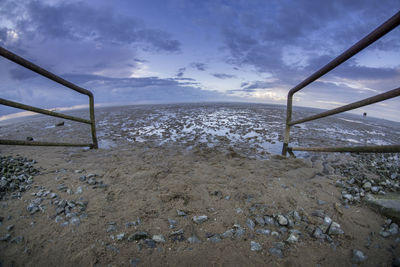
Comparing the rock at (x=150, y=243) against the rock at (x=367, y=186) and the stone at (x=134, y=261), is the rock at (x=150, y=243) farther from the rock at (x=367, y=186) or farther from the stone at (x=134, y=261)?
the rock at (x=367, y=186)

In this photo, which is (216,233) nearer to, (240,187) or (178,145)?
(240,187)

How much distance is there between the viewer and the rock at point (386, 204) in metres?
1.89

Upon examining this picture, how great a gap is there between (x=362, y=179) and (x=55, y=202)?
479 cm

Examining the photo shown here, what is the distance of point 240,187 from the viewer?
269 cm

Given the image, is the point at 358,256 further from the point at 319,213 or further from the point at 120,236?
the point at 120,236

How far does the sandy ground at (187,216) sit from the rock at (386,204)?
104 millimetres

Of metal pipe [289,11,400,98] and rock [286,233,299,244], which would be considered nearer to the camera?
metal pipe [289,11,400,98]

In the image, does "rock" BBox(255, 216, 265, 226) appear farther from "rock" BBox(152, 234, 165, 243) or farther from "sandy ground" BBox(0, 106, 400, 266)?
"rock" BBox(152, 234, 165, 243)

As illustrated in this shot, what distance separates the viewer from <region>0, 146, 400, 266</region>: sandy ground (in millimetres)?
1519

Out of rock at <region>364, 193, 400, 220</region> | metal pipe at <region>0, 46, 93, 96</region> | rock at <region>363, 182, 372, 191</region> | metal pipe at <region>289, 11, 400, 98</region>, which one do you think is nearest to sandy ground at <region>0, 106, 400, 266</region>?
rock at <region>364, 193, 400, 220</region>

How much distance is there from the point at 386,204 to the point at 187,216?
2427mm

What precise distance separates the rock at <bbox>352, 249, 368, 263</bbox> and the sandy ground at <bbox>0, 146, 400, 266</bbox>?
0.11 ft

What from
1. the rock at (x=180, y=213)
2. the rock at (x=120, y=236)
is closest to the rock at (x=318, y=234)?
the rock at (x=180, y=213)

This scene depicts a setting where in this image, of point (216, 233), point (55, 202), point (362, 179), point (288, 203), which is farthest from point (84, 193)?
point (362, 179)
